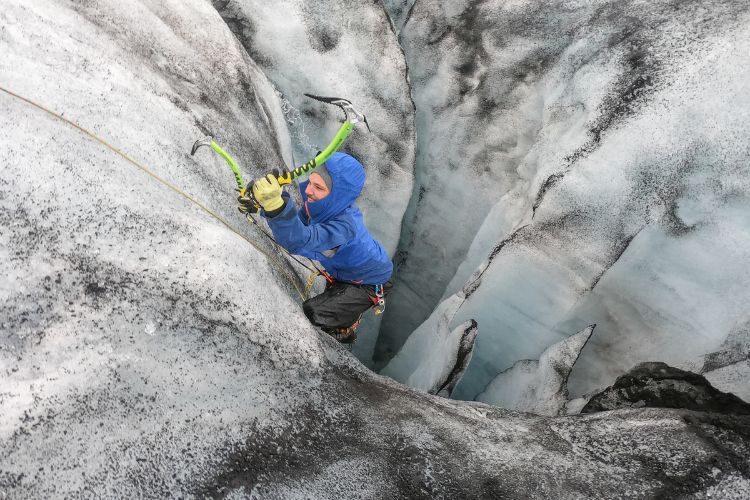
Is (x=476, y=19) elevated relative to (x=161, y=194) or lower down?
elevated

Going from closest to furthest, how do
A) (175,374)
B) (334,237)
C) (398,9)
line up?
(175,374)
(334,237)
(398,9)

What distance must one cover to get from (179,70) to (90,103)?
783 mm

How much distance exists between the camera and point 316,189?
9.16 ft

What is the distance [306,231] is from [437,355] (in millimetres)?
1350

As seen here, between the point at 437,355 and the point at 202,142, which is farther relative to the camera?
the point at 437,355

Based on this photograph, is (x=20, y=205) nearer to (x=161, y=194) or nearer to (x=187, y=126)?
(x=161, y=194)

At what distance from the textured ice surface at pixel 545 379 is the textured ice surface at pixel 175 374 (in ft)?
1.83

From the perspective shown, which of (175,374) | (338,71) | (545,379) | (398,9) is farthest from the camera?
(398,9)

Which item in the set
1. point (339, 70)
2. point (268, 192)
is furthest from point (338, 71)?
point (268, 192)

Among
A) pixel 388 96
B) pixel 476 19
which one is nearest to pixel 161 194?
pixel 388 96

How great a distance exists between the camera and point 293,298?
2.68 meters

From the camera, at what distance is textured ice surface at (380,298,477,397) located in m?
3.15

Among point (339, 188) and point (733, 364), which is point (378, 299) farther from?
point (733, 364)

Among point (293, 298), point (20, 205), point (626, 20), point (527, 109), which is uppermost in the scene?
point (626, 20)
